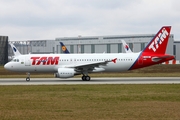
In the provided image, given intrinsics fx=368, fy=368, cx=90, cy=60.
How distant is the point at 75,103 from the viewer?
19.7 meters

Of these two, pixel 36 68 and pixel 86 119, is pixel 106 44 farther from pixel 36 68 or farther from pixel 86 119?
pixel 86 119

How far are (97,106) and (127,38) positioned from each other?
12024 cm

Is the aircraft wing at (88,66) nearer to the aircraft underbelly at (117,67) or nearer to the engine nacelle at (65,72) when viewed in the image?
the engine nacelle at (65,72)

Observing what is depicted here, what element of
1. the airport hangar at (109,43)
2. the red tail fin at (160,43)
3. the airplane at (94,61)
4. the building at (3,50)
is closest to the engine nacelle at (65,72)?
the airplane at (94,61)

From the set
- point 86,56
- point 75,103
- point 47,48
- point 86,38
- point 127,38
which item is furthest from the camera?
point 47,48

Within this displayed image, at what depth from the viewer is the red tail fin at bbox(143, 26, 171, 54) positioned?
4228cm

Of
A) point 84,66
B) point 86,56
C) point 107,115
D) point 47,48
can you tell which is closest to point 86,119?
point 107,115

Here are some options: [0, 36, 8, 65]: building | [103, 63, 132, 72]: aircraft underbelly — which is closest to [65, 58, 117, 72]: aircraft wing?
[103, 63, 132, 72]: aircraft underbelly

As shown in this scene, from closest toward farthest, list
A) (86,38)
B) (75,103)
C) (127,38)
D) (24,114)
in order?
(24,114), (75,103), (127,38), (86,38)

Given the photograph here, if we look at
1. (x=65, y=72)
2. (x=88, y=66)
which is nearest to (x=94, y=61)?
(x=88, y=66)

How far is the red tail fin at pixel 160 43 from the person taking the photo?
42281 millimetres

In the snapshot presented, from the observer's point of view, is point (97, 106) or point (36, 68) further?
point (36, 68)

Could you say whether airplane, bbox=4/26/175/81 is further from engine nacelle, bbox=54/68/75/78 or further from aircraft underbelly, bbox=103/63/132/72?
engine nacelle, bbox=54/68/75/78

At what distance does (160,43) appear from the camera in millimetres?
42406
